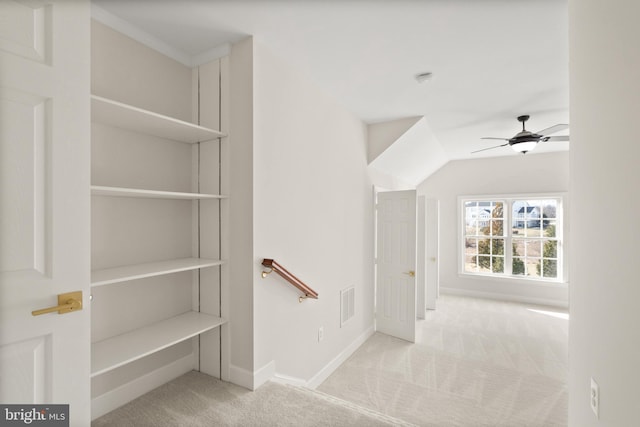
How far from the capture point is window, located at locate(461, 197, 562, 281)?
18.0ft

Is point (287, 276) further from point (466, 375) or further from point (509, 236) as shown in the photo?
point (509, 236)

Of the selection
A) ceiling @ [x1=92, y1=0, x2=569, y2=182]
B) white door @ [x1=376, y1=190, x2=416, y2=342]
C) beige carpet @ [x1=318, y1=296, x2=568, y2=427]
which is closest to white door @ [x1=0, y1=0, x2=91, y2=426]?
ceiling @ [x1=92, y1=0, x2=569, y2=182]

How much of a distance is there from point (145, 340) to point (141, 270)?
0.41 m

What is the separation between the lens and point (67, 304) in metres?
1.16

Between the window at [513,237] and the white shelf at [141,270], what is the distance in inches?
222

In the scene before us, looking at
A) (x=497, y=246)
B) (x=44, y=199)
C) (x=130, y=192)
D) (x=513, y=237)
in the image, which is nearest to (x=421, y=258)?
(x=497, y=246)

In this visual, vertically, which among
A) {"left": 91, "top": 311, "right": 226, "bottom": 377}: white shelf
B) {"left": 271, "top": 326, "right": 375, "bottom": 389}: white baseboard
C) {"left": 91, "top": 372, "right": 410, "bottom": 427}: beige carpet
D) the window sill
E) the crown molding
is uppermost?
the crown molding

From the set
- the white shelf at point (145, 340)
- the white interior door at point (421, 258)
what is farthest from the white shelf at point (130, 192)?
the white interior door at point (421, 258)

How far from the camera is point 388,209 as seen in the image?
4.10 meters

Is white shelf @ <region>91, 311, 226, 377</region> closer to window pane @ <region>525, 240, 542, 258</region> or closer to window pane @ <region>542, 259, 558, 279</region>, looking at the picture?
window pane @ <region>525, 240, 542, 258</region>

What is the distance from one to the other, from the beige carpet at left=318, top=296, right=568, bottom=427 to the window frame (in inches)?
45.2

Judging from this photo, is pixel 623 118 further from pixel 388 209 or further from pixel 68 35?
pixel 388 209

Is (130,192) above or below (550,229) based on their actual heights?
above

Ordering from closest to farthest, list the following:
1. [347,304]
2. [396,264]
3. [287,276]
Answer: [287,276] → [347,304] → [396,264]
